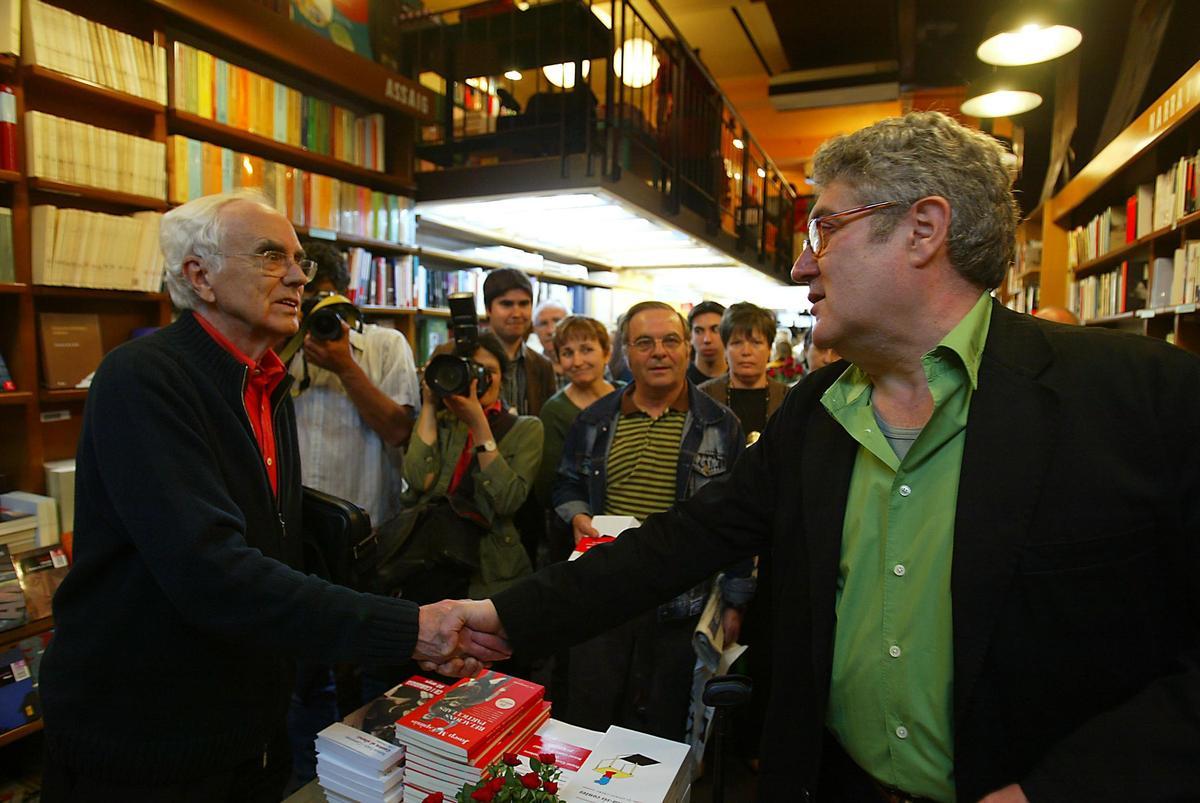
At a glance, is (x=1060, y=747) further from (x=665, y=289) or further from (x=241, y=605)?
(x=665, y=289)

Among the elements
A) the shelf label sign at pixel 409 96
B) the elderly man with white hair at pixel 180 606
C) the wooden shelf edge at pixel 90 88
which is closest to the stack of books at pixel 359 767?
the elderly man with white hair at pixel 180 606

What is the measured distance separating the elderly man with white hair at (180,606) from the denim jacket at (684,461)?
3.11ft

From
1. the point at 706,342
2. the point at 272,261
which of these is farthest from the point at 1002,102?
the point at 272,261

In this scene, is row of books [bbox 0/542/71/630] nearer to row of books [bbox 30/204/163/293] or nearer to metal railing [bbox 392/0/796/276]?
row of books [bbox 30/204/163/293]

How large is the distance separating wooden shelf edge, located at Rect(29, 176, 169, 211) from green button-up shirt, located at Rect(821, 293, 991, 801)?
9.13 ft

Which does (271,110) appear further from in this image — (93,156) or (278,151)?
(93,156)

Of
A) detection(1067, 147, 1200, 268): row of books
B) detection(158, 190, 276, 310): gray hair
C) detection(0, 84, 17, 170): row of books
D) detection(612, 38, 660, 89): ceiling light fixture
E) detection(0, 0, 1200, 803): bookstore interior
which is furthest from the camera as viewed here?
detection(612, 38, 660, 89): ceiling light fixture

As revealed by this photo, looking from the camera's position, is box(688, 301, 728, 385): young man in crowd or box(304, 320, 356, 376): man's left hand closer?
box(304, 320, 356, 376): man's left hand

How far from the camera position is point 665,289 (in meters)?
8.98

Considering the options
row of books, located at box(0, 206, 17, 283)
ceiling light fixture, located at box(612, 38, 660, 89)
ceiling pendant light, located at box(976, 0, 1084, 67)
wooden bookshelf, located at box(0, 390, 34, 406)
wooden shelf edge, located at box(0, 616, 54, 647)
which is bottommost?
wooden shelf edge, located at box(0, 616, 54, 647)

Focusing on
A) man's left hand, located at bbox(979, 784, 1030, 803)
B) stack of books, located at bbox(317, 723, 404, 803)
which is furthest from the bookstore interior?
man's left hand, located at bbox(979, 784, 1030, 803)

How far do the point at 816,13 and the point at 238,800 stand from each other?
7.29m

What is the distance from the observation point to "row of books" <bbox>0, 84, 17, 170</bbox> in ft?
7.57

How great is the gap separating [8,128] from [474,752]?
261cm
